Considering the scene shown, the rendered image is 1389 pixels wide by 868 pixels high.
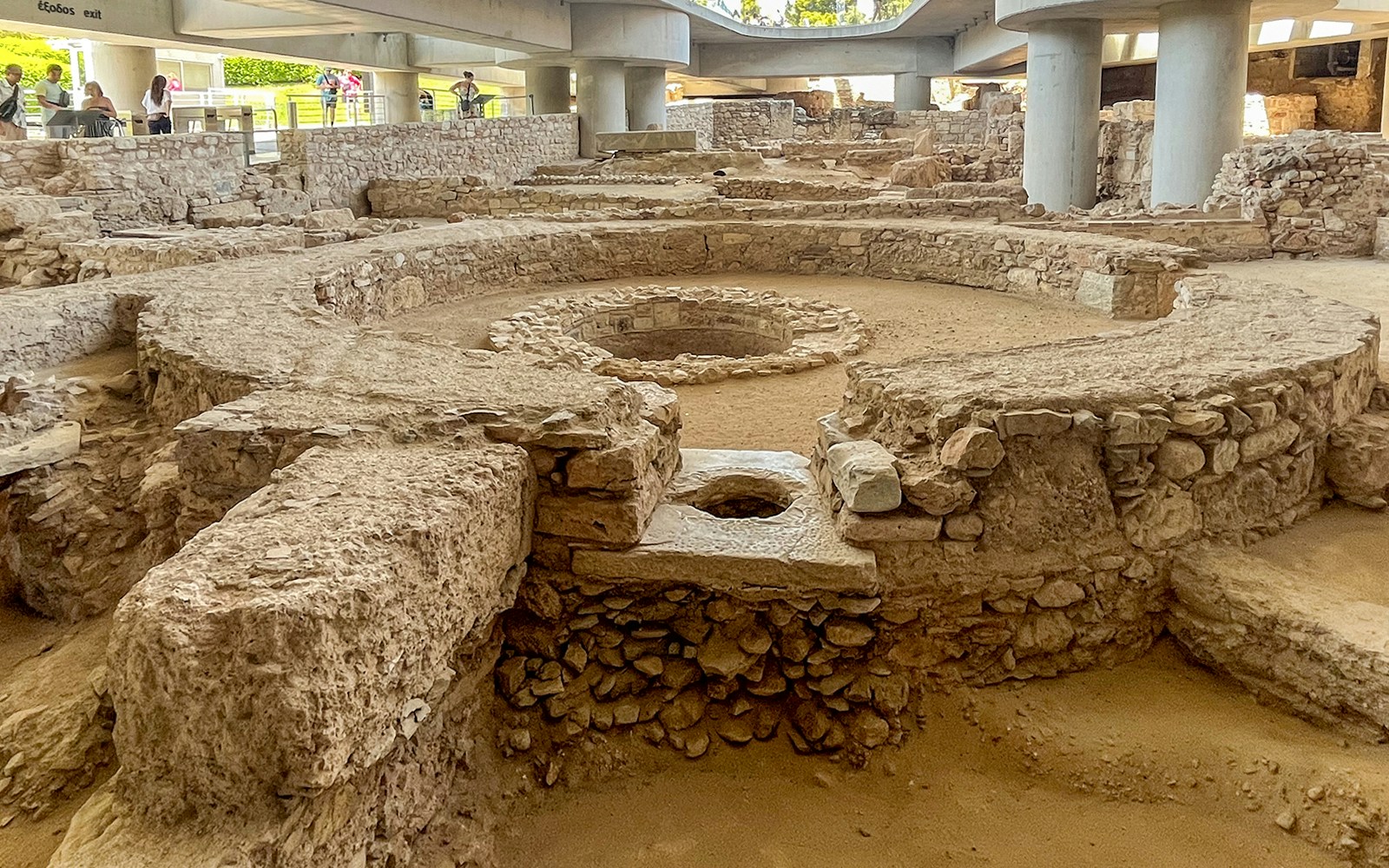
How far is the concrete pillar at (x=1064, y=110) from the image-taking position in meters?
15.2

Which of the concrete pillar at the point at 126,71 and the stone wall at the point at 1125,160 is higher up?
the concrete pillar at the point at 126,71

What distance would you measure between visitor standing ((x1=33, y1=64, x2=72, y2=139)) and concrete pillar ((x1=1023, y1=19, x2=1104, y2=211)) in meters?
12.6

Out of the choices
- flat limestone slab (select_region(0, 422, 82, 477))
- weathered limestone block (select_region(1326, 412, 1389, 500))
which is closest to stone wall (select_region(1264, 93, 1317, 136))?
weathered limestone block (select_region(1326, 412, 1389, 500))

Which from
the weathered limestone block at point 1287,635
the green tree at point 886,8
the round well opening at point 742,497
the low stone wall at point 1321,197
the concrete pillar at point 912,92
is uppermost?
the green tree at point 886,8

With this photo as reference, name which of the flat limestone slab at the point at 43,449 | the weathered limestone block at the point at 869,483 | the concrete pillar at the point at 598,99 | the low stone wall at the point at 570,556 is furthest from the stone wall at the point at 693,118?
the weathered limestone block at the point at 869,483

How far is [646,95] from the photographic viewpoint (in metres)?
25.6

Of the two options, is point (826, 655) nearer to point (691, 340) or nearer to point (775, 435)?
point (775, 435)

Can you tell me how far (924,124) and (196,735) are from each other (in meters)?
28.6

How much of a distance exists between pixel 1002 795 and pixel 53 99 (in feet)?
43.8

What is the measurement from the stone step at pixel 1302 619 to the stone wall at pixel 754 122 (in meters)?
27.3

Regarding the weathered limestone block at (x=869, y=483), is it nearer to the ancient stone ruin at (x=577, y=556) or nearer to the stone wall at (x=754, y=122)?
the ancient stone ruin at (x=577, y=556)

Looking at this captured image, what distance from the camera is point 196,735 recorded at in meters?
2.61

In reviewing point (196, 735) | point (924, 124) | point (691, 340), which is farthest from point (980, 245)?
point (924, 124)

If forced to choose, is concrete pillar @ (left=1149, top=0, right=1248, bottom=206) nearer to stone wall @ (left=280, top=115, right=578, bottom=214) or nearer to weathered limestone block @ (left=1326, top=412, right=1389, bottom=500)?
stone wall @ (left=280, top=115, right=578, bottom=214)
